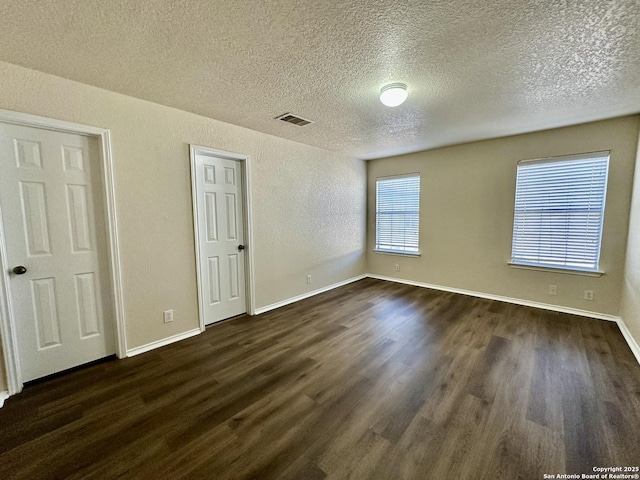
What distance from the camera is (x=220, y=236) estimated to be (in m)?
3.23

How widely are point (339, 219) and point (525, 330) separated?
121 inches

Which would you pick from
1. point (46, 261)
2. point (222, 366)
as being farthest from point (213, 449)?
point (46, 261)

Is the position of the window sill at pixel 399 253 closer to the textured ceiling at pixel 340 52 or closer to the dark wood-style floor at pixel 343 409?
the dark wood-style floor at pixel 343 409

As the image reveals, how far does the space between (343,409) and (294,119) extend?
9.61ft

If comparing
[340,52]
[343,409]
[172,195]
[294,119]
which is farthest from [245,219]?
[343,409]

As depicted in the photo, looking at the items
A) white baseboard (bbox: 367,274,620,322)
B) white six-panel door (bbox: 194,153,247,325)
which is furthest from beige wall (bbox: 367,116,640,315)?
white six-panel door (bbox: 194,153,247,325)

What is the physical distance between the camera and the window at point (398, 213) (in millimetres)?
4816

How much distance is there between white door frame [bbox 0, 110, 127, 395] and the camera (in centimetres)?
190

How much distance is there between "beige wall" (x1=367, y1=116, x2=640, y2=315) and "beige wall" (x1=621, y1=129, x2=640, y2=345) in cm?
19

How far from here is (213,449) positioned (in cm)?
149

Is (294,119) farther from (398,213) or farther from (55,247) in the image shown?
(398,213)

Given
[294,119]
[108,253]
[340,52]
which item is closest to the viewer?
[340,52]

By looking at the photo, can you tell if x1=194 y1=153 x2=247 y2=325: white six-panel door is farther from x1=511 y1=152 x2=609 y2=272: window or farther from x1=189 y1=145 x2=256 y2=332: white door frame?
x1=511 y1=152 x2=609 y2=272: window

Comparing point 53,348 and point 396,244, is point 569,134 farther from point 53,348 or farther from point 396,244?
point 53,348
